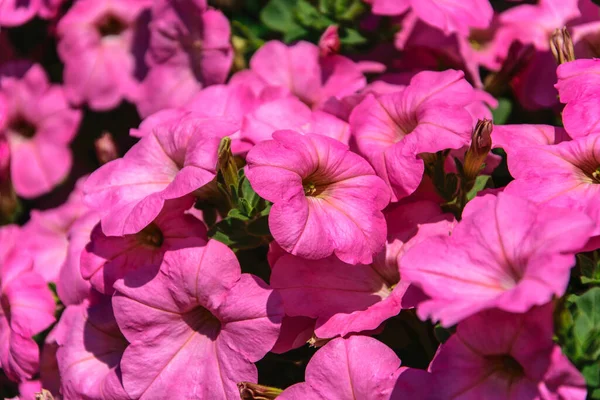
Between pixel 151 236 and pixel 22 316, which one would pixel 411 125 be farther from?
pixel 22 316

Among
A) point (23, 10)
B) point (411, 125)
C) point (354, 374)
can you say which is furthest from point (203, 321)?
point (23, 10)

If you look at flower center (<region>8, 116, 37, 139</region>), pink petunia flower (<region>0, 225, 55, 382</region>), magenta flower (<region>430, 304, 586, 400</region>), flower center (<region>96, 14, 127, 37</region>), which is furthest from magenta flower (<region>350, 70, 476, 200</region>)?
flower center (<region>8, 116, 37, 139</region>)

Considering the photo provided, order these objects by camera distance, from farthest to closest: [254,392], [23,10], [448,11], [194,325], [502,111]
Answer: [23,10]
[502,111]
[448,11]
[194,325]
[254,392]

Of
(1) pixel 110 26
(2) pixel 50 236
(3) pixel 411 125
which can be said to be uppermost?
(3) pixel 411 125

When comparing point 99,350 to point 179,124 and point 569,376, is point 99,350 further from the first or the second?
point 569,376

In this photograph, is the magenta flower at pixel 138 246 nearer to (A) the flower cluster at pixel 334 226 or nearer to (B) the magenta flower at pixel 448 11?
(A) the flower cluster at pixel 334 226

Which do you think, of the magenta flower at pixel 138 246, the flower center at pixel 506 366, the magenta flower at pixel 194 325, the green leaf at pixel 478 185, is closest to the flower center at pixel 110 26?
the magenta flower at pixel 138 246

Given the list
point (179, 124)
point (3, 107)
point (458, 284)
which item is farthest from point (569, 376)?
point (3, 107)
